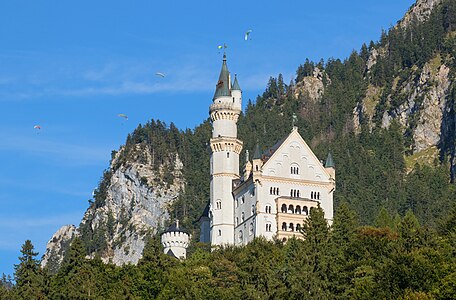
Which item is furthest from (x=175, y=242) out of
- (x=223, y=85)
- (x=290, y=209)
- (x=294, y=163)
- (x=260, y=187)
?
(x=223, y=85)

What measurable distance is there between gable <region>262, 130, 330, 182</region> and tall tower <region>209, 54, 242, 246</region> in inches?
256

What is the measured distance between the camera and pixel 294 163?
139m

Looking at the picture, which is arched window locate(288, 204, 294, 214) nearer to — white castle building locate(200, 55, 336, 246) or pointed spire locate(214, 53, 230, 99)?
white castle building locate(200, 55, 336, 246)

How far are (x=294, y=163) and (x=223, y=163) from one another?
30.0 ft

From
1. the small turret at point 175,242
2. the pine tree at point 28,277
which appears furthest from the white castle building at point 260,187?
the pine tree at point 28,277

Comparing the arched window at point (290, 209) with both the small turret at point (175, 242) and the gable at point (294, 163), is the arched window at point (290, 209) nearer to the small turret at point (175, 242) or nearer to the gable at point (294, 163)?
the gable at point (294, 163)

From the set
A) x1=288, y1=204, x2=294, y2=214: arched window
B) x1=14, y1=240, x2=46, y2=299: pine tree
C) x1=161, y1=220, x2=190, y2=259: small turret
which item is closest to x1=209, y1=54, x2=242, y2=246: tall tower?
x1=161, y1=220, x2=190, y2=259: small turret

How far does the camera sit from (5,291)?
10775cm

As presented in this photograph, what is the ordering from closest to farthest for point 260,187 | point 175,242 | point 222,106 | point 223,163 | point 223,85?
1. point 260,187
2. point 223,163
3. point 175,242
4. point 222,106
5. point 223,85

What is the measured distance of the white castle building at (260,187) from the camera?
446 feet

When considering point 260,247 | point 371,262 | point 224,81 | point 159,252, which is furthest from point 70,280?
point 224,81

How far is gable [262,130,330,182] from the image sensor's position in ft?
455

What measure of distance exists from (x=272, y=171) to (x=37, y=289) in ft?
125

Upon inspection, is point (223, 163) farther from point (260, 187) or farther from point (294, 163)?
point (294, 163)
